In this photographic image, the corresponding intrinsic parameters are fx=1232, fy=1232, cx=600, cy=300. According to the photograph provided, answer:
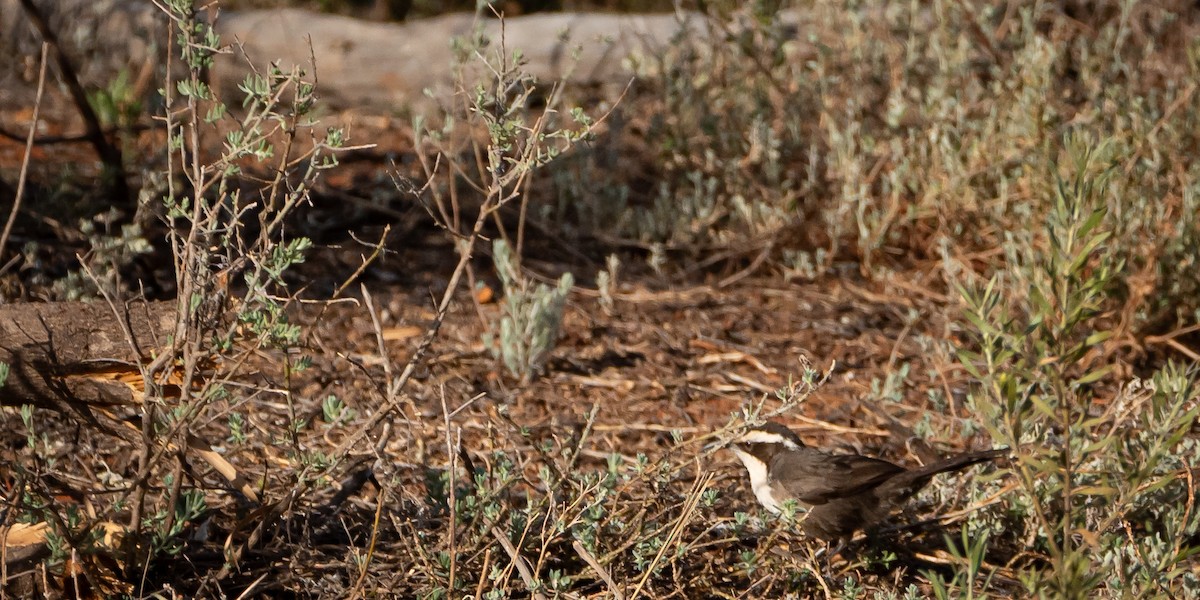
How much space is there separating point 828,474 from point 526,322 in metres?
1.33

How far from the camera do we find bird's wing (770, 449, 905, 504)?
142 inches

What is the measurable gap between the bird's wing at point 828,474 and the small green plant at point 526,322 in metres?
1.09

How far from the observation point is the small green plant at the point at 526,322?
448cm

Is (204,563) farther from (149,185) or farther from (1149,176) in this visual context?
(1149,176)

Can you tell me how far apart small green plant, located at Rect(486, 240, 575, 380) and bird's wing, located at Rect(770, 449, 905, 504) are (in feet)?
3.57

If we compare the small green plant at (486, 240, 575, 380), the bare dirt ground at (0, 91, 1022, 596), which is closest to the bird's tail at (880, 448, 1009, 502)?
the bare dirt ground at (0, 91, 1022, 596)

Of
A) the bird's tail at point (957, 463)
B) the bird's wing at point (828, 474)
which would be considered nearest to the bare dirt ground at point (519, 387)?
the bird's wing at point (828, 474)

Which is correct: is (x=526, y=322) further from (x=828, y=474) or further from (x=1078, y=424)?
(x=1078, y=424)

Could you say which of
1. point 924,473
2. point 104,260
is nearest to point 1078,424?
point 924,473

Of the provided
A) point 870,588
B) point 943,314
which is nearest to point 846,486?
point 870,588

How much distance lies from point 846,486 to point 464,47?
2111mm

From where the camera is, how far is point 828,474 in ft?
12.2

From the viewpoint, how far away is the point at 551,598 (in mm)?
3070

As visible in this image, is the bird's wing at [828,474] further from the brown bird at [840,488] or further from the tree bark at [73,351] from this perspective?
the tree bark at [73,351]
